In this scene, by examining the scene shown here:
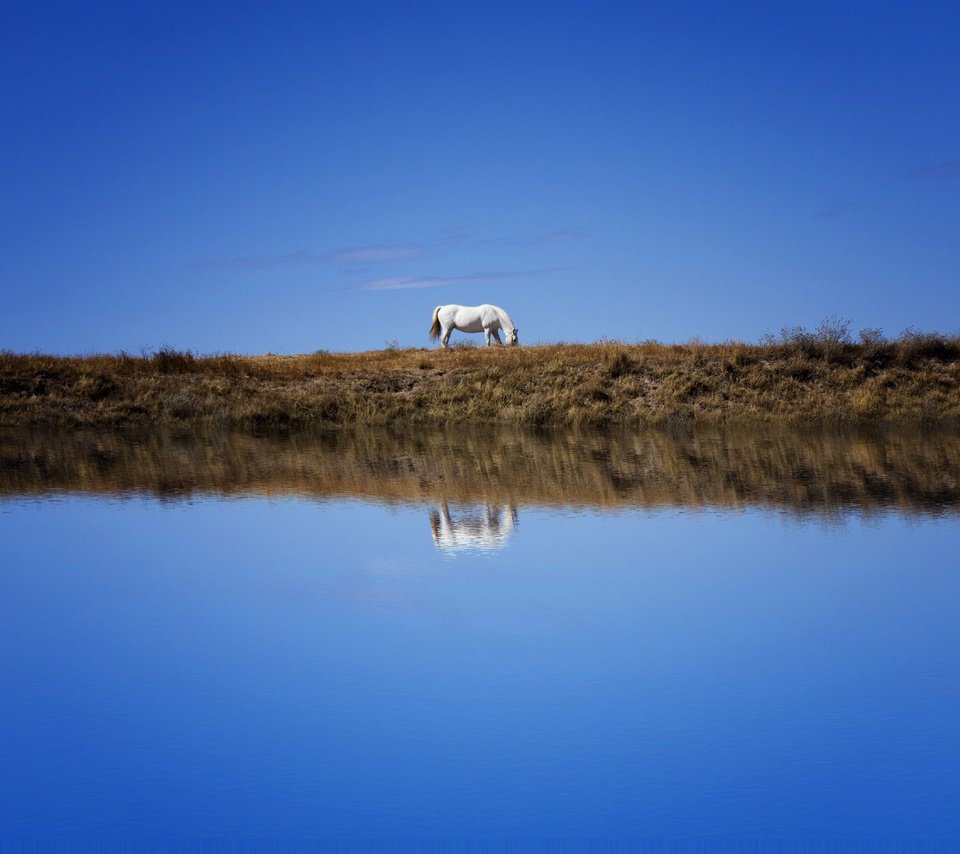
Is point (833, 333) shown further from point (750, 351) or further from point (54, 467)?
point (54, 467)

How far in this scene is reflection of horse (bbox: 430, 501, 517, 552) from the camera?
9.87m

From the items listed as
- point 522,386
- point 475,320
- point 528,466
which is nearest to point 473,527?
point 528,466

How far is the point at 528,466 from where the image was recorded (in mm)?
16594

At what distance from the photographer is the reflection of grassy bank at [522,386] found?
26297 millimetres

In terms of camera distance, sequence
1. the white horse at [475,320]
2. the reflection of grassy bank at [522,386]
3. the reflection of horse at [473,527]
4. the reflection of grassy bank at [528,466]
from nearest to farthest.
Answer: the reflection of horse at [473,527], the reflection of grassy bank at [528,466], the reflection of grassy bank at [522,386], the white horse at [475,320]

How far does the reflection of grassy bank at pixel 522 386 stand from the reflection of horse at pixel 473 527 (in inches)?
554

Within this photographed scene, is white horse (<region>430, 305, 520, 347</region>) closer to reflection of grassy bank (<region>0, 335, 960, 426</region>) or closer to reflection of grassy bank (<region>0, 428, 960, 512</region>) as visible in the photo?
reflection of grassy bank (<region>0, 335, 960, 426</region>)

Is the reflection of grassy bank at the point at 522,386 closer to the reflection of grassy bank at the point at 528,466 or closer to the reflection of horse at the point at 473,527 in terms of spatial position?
the reflection of grassy bank at the point at 528,466

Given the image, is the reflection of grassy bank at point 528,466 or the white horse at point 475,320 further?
the white horse at point 475,320

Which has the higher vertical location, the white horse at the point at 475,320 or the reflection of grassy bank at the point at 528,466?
the white horse at the point at 475,320

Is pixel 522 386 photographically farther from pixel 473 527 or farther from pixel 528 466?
pixel 473 527

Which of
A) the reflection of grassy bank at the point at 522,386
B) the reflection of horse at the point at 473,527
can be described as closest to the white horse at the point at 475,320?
the reflection of grassy bank at the point at 522,386

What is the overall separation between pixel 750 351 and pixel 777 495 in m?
16.7

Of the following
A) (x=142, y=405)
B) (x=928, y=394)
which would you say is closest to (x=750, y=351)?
(x=928, y=394)
